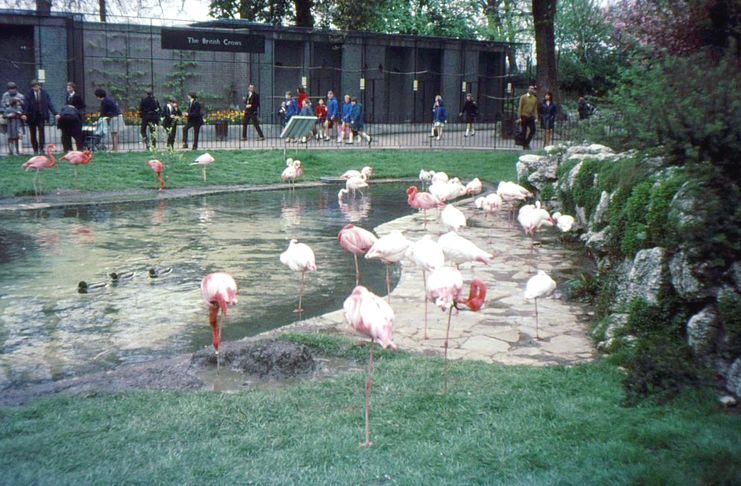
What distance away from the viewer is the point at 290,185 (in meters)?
19.2

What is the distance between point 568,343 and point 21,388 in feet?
14.9

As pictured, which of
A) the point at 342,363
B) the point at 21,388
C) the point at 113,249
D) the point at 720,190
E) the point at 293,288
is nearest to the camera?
the point at 720,190

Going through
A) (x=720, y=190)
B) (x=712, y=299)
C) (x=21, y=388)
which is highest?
(x=720, y=190)

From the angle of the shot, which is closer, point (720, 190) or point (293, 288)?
point (720, 190)

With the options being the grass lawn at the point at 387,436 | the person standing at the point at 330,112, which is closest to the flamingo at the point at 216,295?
the grass lawn at the point at 387,436

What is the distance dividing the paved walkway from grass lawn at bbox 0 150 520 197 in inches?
394

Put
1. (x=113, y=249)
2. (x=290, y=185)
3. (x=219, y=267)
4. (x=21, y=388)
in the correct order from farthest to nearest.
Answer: (x=290, y=185)
(x=113, y=249)
(x=219, y=267)
(x=21, y=388)

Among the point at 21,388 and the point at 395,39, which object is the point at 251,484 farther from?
the point at 395,39

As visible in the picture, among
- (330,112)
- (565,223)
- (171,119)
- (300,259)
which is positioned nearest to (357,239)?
(300,259)

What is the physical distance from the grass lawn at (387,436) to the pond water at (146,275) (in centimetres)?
163

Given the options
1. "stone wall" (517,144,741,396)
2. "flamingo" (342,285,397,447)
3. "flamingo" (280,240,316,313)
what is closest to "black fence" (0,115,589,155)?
"stone wall" (517,144,741,396)

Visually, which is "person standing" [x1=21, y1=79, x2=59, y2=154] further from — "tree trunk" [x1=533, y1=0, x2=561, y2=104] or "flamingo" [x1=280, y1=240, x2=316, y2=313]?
"tree trunk" [x1=533, y1=0, x2=561, y2=104]

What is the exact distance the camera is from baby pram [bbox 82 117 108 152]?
22375 mm

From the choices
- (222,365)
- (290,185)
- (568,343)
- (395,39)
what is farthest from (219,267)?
(395,39)
